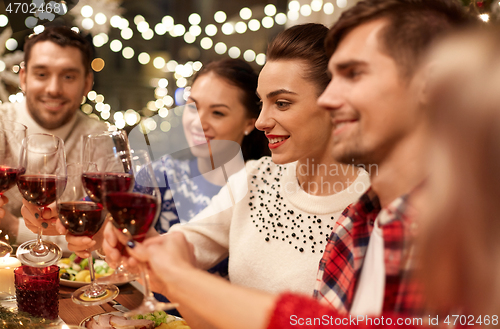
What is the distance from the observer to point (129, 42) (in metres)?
3.52

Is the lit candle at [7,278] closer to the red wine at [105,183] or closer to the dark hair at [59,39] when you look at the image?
the red wine at [105,183]

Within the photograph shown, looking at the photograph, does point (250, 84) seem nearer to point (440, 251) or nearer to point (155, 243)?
point (155, 243)

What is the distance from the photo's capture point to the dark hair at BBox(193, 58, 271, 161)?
2355 millimetres

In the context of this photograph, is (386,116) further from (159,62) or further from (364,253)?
(159,62)

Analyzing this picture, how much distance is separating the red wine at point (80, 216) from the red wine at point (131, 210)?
24 centimetres

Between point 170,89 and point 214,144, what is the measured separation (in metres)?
1.43

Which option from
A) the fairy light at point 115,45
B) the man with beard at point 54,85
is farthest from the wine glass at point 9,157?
the fairy light at point 115,45

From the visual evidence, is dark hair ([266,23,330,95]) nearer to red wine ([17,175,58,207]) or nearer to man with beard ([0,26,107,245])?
red wine ([17,175,58,207])

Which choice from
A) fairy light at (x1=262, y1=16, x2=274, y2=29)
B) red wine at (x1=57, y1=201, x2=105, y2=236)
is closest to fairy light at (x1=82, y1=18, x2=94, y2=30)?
fairy light at (x1=262, y1=16, x2=274, y2=29)

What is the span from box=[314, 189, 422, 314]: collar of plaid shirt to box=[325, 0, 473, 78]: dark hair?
Answer: 29 centimetres

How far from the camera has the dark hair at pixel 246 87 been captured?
2355 mm

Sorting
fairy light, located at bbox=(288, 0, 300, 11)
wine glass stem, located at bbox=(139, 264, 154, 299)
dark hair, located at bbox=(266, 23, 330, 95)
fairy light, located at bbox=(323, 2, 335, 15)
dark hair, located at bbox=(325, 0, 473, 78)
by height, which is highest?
fairy light, located at bbox=(288, 0, 300, 11)

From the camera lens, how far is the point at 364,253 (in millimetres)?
910

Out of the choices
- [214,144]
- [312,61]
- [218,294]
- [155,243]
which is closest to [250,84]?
[214,144]
